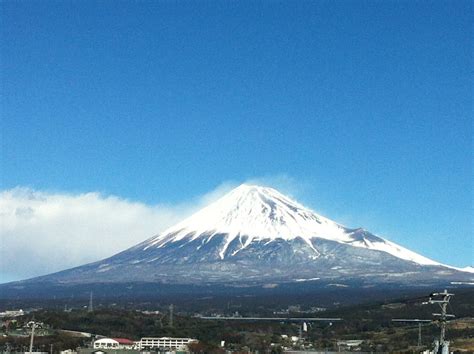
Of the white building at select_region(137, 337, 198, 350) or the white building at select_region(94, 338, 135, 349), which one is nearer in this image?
the white building at select_region(94, 338, 135, 349)

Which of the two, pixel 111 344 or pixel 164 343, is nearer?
pixel 111 344

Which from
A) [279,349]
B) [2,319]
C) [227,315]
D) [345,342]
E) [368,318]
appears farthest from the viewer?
[227,315]

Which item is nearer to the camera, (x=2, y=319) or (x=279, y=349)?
(x=279, y=349)

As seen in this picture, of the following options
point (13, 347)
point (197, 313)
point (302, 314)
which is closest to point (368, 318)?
point (302, 314)

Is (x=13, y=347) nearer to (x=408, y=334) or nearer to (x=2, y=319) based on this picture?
(x=2, y=319)

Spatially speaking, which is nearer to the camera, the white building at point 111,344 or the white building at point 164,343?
the white building at point 111,344

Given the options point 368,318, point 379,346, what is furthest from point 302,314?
point 379,346

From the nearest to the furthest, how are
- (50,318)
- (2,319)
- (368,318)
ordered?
(50,318)
(2,319)
(368,318)
